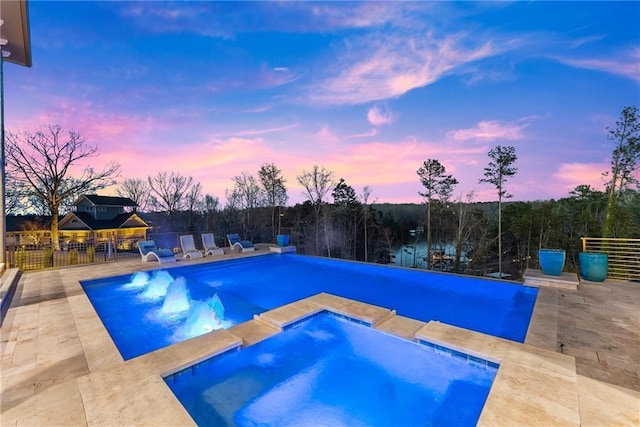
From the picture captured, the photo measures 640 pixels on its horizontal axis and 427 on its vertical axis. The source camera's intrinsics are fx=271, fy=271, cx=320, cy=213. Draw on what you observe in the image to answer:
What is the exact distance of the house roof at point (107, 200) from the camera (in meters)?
22.5

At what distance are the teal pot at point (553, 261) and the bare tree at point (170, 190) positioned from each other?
27.5 metres

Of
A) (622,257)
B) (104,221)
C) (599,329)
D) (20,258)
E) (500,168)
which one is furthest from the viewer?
(104,221)

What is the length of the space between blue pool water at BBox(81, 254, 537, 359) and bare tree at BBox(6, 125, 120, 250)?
47.4 ft

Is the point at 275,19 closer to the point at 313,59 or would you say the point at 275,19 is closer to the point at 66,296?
the point at 313,59

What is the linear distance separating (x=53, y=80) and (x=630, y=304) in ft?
55.1

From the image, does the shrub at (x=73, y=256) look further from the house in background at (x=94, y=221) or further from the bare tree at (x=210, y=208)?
the bare tree at (x=210, y=208)

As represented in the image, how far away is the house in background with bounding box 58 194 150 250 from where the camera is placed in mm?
21795

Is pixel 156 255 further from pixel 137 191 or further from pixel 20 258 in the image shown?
pixel 137 191

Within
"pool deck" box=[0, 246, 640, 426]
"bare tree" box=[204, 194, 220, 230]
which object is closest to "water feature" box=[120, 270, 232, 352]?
"pool deck" box=[0, 246, 640, 426]

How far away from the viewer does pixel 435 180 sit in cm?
1820

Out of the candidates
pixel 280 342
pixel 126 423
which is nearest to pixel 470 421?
pixel 280 342

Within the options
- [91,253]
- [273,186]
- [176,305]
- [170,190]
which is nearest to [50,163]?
[170,190]

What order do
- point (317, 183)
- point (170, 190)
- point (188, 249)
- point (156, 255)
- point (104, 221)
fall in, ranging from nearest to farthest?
1. point (156, 255)
2. point (188, 249)
3. point (317, 183)
4. point (104, 221)
5. point (170, 190)

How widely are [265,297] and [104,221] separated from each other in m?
25.0
